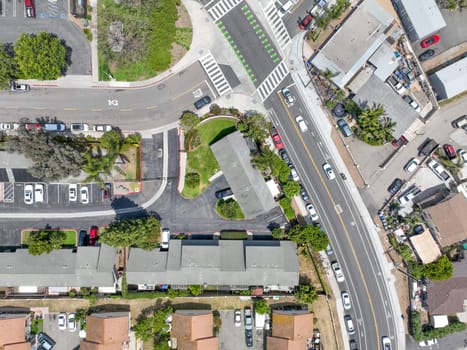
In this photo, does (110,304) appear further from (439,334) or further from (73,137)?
(439,334)

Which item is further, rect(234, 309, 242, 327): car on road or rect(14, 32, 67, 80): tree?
rect(234, 309, 242, 327): car on road

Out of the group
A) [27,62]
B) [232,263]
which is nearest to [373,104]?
[232,263]

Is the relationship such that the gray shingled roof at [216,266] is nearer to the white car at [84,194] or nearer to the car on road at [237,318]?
the car on road at [237,318]

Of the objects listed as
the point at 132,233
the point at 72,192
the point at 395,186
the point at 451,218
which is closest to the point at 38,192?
the point at 72,192

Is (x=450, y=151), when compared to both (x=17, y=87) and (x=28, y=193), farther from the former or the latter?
(x=17, y=87)

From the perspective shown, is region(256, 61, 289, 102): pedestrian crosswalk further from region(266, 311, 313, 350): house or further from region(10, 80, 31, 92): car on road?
region(10, 80, 31, 92): car on road

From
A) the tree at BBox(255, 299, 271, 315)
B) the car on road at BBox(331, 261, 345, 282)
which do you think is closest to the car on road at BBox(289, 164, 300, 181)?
the car on road at BBox(331, 261, 345, 282)

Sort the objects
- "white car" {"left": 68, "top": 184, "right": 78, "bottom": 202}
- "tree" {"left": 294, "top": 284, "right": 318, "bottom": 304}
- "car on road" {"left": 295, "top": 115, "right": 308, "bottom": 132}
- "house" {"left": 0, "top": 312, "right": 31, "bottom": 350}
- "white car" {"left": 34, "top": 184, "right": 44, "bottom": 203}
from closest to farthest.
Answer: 1. "house" {"left": 0, "top": 312, "right": 31, "bottom": 350}
2. "tree" {"left": 294, "top": 284, "right": 318, "bottom": 304}
3. "white car" {"left": 34, "top": 184, "right": 44, "bottom": 203}
4. "white car" {"left": 68, "top": 184, "right": 78, "bottom": 202}
5. "car on road" {"left": 295, "top": 115, "right": 308, "bottom": 132}
